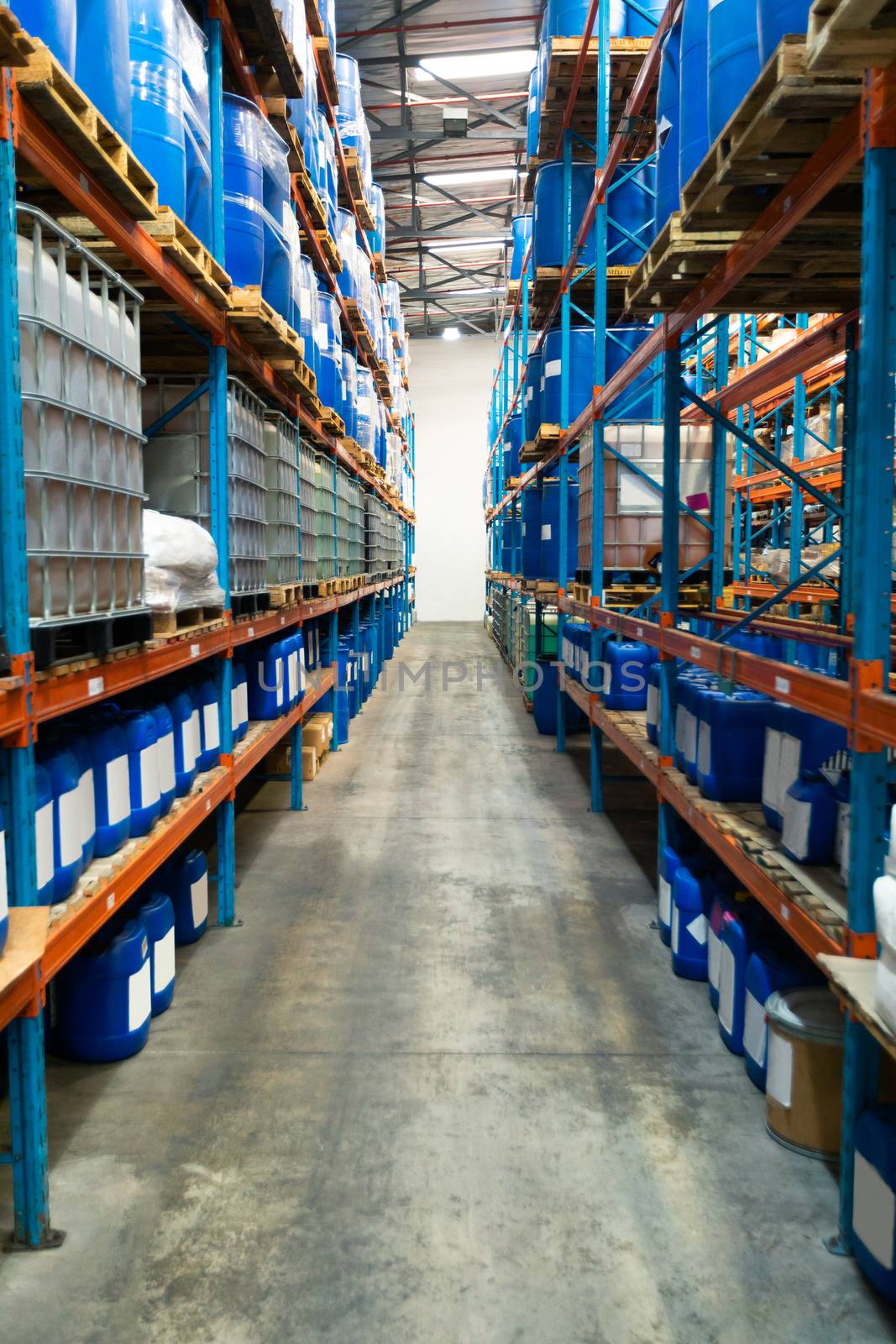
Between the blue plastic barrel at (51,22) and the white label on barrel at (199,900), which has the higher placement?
the blue plastic barrel at (51,22)

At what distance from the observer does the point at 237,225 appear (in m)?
4.37

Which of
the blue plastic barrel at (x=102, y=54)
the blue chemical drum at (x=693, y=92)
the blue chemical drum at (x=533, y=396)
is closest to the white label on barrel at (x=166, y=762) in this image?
the blue plastic barrel at (x=102, y=54)

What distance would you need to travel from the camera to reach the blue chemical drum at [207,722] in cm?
416

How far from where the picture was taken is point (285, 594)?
566 cm

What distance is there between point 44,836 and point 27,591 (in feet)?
2.33

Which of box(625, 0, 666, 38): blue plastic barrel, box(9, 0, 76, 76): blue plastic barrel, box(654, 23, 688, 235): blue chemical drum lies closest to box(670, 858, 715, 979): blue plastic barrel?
box(654, 23, 688, 235): blue chemical drum

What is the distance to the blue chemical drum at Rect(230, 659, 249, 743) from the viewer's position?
15.7 ft

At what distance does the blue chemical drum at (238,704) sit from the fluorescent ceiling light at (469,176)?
554 inches

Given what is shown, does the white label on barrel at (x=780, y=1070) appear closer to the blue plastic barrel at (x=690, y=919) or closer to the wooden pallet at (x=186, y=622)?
the blue plastic barrel at (x=690, y=919)

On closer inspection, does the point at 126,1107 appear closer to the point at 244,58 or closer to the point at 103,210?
the point at 103,210

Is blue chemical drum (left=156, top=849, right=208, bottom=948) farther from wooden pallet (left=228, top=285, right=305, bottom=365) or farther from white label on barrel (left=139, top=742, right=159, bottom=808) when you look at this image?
wooden pallet (left=228, top=285, right=305, bottom=365)

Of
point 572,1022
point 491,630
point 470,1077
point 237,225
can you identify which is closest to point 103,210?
point 237,225

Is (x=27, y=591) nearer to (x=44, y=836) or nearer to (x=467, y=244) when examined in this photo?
(x=44, y=836)

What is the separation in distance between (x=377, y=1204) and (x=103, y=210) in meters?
2.97
